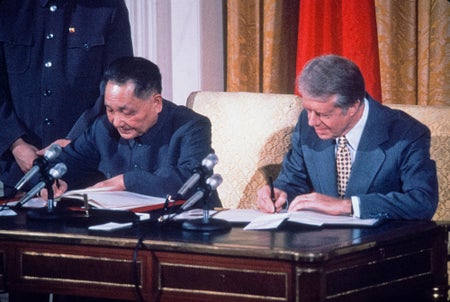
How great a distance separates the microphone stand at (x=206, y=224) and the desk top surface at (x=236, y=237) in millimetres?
23

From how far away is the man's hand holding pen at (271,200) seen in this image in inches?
131

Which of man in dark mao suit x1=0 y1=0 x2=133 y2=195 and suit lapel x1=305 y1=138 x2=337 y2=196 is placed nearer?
suit lapel x1=305 y1=138 x2=337 y2=196

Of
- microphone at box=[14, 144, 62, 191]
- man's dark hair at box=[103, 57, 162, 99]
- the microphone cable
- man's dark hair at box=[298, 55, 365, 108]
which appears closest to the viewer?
the microphone cable

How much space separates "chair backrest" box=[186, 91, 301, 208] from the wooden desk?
1395 mm

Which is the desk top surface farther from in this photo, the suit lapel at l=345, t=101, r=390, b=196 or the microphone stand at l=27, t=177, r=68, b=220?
the suit lapel at l=345, t=101, r=390, b=196

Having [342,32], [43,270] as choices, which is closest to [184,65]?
[342,32]

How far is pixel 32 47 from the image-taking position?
160 inches

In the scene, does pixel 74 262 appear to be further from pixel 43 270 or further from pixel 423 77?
pixel 423 77

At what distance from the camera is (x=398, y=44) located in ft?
14.9

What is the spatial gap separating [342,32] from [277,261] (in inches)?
93.4

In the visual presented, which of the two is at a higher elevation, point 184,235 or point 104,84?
point 104,84

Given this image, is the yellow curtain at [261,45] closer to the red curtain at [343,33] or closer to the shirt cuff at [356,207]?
the red curtain at [343,33]

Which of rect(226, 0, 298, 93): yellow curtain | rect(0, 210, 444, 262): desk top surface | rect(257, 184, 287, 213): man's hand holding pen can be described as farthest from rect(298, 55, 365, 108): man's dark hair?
rect(226, 0, 298, 93): yellow curtain

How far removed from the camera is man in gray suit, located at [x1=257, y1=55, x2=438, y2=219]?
329 centimetres
